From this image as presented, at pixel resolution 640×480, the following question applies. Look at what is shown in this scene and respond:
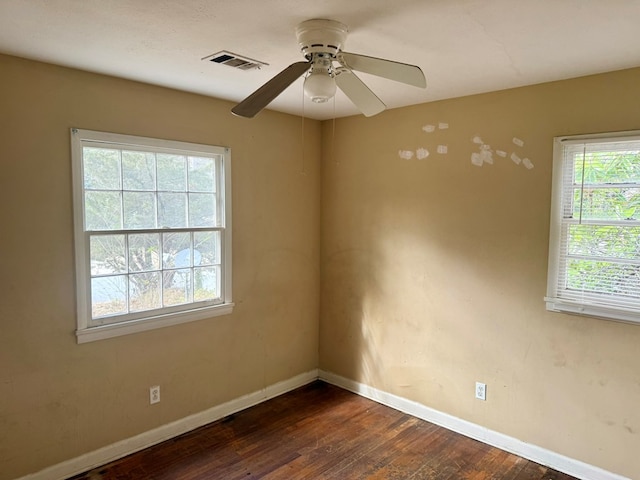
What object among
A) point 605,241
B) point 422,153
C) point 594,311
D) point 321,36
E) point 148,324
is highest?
point 321,36

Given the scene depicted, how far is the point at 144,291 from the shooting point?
9.49 feet

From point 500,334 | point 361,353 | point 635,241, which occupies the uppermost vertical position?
point 635,241

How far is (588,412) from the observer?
2600 millimetres

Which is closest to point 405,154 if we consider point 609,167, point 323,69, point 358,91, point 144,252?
point 609,167

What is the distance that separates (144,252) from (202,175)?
0.72 metres

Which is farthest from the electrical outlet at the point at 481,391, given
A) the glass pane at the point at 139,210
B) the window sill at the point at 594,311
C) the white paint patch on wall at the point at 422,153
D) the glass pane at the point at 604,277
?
the glass pane at the point at 139,210

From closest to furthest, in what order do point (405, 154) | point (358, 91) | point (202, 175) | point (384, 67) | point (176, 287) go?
point (384, 67) < point (358, 91) < point (176, 287) < point (202, 175) < point (405, 154)

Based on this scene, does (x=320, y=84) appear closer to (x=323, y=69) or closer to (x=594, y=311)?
(x=323, y=69)

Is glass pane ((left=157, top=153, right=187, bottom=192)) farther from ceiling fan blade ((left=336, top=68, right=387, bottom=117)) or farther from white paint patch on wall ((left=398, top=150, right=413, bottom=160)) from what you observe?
white paint patch on wall ((left=398, top=150, right=413, bottom=160))

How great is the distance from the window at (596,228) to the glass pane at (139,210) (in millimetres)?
2619

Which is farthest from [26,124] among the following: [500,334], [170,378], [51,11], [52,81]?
[500,334]

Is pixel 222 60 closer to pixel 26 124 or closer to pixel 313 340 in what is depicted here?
pixel 26 124

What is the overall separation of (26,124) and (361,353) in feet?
9.74

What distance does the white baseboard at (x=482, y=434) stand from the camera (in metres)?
2.62
